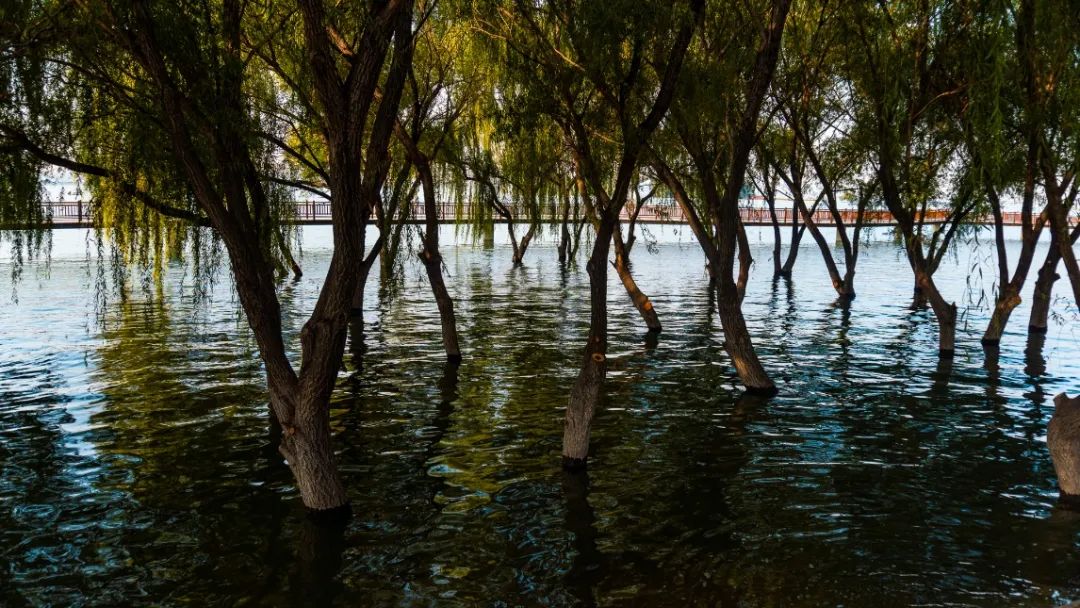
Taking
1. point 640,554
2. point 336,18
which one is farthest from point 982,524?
point 336,18

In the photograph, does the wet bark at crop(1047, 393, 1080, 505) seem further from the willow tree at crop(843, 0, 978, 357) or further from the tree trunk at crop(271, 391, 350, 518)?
the tree trunk at crop(271, 391, 350, 518)

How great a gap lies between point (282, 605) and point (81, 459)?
15.5 feet

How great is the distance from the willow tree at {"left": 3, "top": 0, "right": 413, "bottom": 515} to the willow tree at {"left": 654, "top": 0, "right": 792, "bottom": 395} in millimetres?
4612

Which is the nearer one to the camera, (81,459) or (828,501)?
(828,501)

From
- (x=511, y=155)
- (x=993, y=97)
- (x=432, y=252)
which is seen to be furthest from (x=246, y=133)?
(x=511, y=155)

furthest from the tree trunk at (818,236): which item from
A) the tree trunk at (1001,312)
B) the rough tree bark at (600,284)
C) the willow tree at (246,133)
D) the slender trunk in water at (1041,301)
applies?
the willow tree at (246,133)

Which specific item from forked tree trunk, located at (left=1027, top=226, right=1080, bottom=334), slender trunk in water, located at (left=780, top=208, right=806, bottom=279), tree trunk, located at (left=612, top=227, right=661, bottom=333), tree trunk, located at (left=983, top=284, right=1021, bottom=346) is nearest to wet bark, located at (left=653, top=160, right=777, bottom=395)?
tree trunk, located at (left=612, top=227, right=661, bottom=333)

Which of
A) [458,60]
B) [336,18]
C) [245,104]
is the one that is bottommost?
[245,104]

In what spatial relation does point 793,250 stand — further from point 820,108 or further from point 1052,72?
point 1052,72

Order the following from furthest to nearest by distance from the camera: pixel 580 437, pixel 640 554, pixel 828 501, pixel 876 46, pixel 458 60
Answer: pixel 458 60 → pixel 876 46 → pixel 580 437 → pixel 828 501 → pixel 640 554

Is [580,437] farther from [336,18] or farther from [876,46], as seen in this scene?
[876,46]

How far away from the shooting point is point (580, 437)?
9492 mm

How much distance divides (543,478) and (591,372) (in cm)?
132

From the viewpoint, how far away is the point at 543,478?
9344 mm
